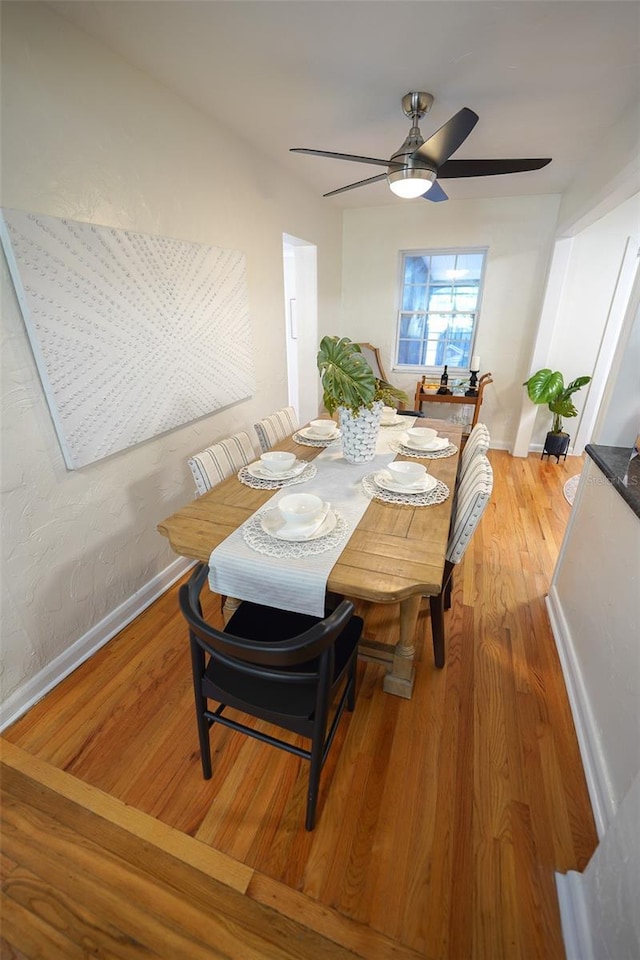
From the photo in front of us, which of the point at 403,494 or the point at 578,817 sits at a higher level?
the point at 403,494

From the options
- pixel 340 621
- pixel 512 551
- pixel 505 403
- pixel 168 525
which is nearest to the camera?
pixel 340 621

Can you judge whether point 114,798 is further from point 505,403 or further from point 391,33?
point 505,403

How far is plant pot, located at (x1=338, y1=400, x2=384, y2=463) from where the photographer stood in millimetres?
1747

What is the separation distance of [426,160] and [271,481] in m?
1.57

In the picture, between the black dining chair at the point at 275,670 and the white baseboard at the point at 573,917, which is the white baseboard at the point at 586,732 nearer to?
the white baseboard at the point at 573,917

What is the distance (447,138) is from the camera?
61.1 inches

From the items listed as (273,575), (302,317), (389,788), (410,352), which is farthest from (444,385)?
(389,788)

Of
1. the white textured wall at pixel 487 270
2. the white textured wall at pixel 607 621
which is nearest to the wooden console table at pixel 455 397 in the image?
the white textured wall at pixel 487 270

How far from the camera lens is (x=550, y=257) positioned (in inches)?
139

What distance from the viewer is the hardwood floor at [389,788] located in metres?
1.02

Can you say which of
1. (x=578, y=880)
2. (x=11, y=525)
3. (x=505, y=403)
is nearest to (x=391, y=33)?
(x=11, y=525)

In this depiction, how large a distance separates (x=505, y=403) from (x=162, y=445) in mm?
3683

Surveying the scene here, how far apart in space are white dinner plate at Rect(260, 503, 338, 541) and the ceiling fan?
1.43m

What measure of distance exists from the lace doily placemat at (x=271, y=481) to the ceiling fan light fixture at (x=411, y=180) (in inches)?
54.3
